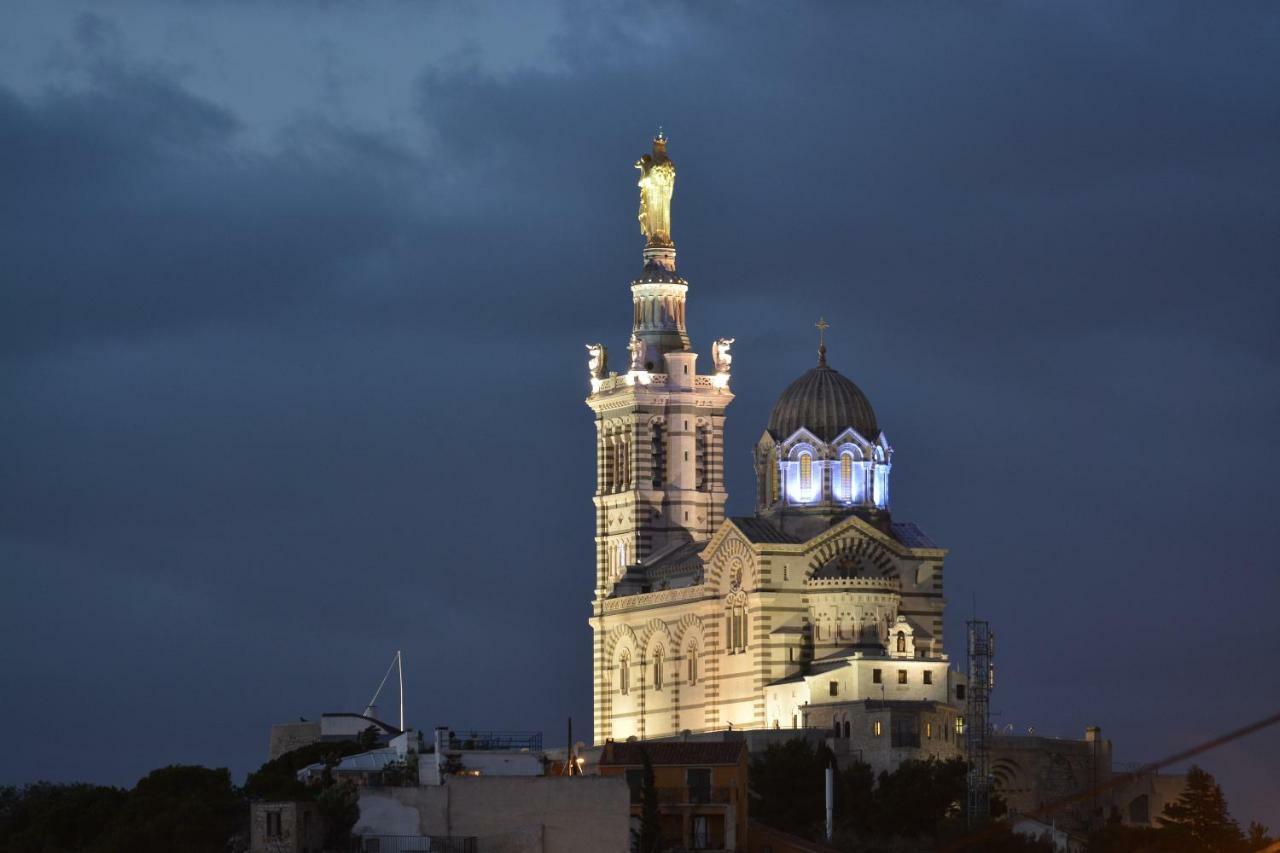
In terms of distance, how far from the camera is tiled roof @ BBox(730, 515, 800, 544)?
15562 cm

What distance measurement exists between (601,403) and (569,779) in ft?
206

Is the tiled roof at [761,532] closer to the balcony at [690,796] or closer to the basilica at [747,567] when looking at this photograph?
the basilica at [747,567]

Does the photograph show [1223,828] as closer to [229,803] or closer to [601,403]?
[229,803]

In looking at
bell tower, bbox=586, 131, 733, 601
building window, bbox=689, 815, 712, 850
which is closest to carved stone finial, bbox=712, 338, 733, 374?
bell tower, bbox=586, 131, 733, 601

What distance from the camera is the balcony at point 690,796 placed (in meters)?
118

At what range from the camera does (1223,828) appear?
131500 millimetres

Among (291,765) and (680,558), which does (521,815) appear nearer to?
(291,765)

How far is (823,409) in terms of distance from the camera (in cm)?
15725

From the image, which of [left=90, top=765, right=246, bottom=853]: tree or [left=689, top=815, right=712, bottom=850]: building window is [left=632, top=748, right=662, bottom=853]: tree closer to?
[left=689, top=815, right=712, bottom=850]: building window

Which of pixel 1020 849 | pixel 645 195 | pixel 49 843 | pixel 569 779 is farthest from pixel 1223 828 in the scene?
pixel 645 195

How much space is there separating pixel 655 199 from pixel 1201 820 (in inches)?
1962

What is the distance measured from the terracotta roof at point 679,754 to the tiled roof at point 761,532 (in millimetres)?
28584

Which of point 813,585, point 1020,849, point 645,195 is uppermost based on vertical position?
point 645,195

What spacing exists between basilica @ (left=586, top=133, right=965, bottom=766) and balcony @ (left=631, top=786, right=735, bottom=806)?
24.0 m
